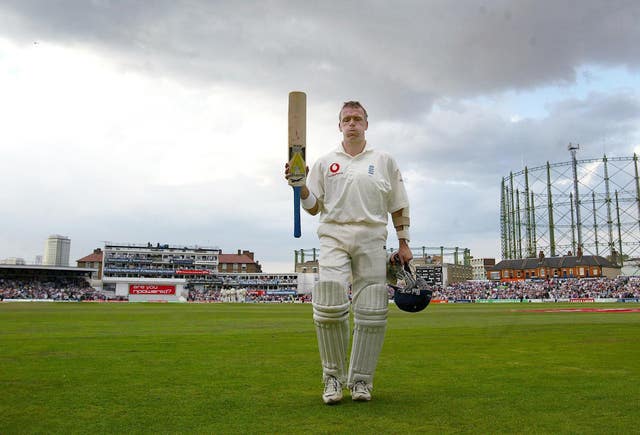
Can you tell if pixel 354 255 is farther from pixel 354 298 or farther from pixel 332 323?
pixel 332 323

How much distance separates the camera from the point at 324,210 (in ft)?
19.2

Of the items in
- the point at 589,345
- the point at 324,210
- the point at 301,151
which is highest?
the point at 301,151

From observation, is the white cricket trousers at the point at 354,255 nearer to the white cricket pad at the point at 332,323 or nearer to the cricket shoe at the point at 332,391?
the white cricket pad at the point at 332,323

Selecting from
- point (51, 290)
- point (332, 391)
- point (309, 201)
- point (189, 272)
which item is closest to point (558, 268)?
point (189, 272)

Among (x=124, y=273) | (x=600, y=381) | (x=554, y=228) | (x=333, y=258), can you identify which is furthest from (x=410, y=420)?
(x=124, y=273)

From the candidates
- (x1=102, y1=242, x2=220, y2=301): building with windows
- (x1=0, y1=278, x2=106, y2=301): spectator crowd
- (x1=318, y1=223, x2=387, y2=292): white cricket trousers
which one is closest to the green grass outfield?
(x1=318, y1=223, x2=387, y2=292): white cricket trousers

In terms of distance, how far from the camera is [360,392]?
5266mm

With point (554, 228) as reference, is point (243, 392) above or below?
below

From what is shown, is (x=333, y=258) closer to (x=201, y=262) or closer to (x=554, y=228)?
(x=554, y=228)

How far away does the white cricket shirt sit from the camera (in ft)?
18.4

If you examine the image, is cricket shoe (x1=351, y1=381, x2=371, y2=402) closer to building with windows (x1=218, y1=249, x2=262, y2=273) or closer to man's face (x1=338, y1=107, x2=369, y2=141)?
man's face (x1=338, y1=107, x2=369, y2=141)

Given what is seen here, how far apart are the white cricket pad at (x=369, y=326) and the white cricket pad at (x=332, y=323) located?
0.14m

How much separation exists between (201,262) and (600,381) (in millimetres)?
133702

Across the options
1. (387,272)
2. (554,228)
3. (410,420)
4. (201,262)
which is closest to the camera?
(410,420)
